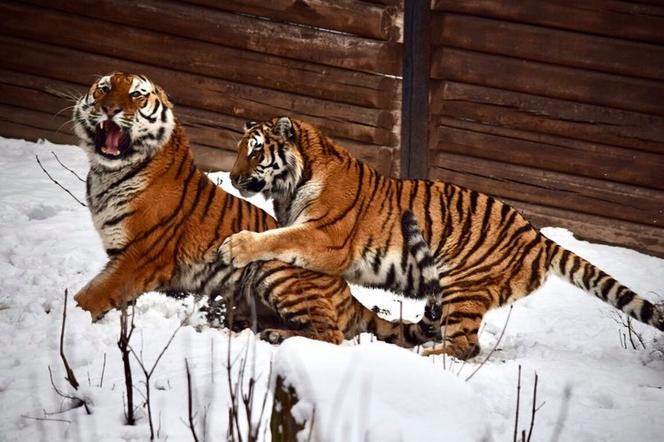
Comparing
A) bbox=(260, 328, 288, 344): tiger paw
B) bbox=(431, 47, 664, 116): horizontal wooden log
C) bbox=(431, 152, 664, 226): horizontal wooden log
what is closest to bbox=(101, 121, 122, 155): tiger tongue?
bbox=(260, 328, 288, 344): tiger paw

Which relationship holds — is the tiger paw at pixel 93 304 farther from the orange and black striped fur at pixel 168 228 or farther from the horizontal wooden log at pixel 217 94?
the horizontal wooden log at pixel 217 94

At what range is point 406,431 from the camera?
2.72 metres

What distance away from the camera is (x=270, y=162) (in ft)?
19.3

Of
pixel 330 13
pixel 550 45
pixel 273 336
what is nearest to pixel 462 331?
pixel 273 336

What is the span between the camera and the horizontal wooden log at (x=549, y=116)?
7945 mm

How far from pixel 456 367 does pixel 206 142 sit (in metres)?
4.17

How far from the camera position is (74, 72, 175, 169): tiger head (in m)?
5.39

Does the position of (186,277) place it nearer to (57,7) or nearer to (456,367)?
(456,367)

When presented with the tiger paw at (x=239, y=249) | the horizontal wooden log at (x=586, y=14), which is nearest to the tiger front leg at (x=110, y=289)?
the tiger paw at (x=239, y=249)

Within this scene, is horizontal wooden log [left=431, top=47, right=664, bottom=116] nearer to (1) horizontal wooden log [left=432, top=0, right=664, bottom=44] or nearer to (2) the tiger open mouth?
(1) horizontal wooden log [left=432, top=0, right=664, bottom=44]

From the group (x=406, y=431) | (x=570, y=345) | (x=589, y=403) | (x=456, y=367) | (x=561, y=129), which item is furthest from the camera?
(x=561, y=129)

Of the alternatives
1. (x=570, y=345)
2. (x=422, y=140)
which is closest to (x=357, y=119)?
(x=422, y=140)

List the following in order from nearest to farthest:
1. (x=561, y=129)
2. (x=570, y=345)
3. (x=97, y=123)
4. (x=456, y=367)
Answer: (x=456, y=367), (x=97, y=123), (x=570, y=345), (x=561, y=129)

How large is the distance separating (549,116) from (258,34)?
8.57 feet
